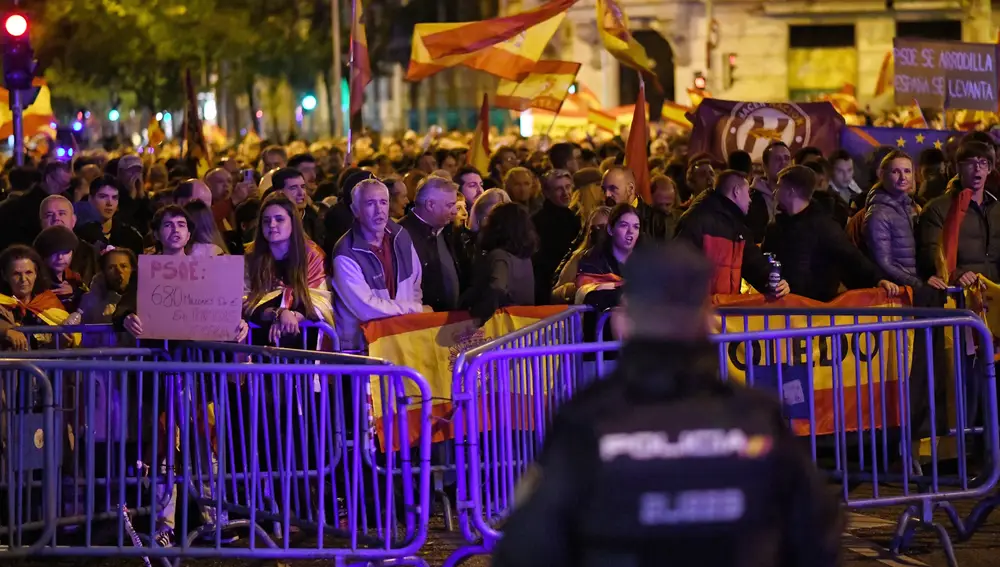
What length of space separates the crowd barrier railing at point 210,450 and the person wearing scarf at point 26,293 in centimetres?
111

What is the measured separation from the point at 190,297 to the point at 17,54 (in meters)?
10.3

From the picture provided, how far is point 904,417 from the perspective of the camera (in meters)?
8.43

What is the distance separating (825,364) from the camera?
866 cm

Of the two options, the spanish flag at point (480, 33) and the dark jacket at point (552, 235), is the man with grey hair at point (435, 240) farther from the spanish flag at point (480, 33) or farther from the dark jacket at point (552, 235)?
the spanish flag at point (480, 33)

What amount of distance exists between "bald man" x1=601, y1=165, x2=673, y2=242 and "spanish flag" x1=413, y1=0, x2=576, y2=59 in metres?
5.06

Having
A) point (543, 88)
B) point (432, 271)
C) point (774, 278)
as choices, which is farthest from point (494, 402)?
point (543, 88)

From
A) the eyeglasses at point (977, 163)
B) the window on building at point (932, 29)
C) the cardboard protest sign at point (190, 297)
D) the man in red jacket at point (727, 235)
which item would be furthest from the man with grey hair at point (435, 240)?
the window on building at point (932, 29)

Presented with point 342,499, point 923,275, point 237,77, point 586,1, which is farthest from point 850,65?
point 342,499

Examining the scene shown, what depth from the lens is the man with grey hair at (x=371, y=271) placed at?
924 centimetres

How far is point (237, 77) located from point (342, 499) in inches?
1897

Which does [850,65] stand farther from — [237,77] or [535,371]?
[535,371]

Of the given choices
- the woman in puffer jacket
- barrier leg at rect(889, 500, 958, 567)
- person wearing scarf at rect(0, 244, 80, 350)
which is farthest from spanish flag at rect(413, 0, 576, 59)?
barrier leg at rect(889, 500, 958, 567)

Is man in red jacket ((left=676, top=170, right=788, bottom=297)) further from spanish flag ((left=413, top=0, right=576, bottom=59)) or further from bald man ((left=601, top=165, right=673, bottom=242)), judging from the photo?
spanish flag ((left=413, top=0, right=576, bottom=59))

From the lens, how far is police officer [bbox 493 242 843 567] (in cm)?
381
